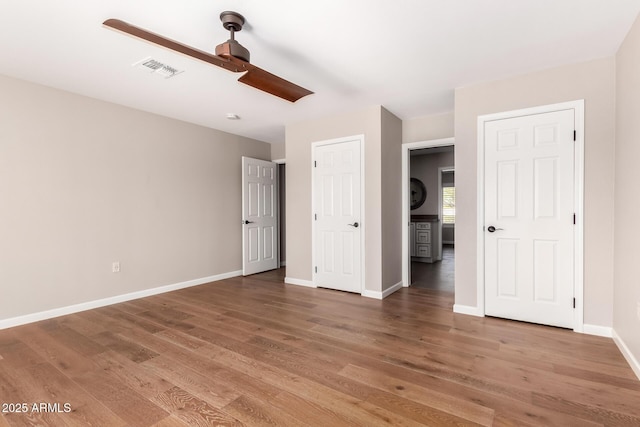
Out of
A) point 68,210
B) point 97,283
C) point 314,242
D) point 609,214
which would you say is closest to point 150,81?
point 68,210

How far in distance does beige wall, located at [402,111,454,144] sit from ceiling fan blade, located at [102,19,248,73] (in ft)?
9.60

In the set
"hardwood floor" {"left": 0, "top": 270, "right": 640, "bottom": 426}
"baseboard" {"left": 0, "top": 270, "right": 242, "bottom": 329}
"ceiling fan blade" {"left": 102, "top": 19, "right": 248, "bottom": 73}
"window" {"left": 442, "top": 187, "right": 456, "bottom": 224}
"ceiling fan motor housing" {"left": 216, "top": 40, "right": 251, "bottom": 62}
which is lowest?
"hardwood floor" {"left": 0, "top": 270, "right": 640, "bottom": 426}

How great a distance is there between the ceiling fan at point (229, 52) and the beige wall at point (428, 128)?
2.40 m

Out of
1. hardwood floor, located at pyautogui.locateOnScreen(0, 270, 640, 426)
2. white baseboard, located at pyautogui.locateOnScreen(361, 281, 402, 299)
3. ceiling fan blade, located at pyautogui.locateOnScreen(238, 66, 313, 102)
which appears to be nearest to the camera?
hardwood floor, located at pyautogui.locateOnScreen(0, 270, 640, 426)

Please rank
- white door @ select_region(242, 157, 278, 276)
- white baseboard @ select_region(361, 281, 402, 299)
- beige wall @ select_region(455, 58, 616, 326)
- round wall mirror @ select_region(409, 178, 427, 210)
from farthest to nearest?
round wall mirror @ select_region(409, 178, 427, 210) < white door @ select_region(242, 157, 278, 276) < white baseboard @ select_region(361, 281, 402, 299) < beige wall @ select_region(455, 58, 616, 326)

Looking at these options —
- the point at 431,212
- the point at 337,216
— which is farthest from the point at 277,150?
the point at 431,212

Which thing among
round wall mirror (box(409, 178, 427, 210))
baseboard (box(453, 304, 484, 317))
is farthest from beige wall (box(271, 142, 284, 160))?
baseboard (box(453, 304, 484, 317))

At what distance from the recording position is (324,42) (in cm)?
251

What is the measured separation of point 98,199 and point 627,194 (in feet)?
17.0

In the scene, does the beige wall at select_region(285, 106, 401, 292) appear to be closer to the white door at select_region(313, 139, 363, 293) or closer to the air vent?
the white door at select_region(313, 139, 363, 293)

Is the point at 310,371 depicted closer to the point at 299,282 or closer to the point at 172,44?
the point at 172,44

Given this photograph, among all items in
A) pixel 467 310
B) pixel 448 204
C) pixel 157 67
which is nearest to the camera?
pixel 157 67

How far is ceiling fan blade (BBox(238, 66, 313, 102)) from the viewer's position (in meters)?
2.43

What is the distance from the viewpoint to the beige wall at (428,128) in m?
4.27
